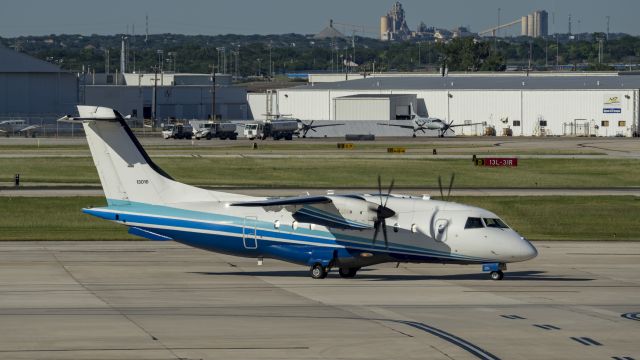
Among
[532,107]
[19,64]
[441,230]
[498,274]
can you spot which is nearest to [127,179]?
[441,230]

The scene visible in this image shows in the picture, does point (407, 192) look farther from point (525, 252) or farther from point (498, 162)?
point (525, 252)

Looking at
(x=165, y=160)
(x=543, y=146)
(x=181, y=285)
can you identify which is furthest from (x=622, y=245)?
(x=543, y=146)

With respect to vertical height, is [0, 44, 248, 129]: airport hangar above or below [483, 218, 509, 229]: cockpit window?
above

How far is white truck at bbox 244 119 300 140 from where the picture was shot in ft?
455

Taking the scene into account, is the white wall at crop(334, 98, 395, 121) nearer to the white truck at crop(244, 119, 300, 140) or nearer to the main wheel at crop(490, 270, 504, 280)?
the white truck at crop(244, 119, 300, 140)

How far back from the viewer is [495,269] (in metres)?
38.1

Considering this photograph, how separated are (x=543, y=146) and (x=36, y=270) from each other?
84.8 metres

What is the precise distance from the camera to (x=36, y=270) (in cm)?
3919

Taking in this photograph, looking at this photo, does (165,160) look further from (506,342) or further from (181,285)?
(506,342)

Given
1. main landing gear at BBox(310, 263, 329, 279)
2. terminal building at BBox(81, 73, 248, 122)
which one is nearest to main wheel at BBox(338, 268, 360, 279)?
main landing gear at BBox(310, 263, 329, 279)

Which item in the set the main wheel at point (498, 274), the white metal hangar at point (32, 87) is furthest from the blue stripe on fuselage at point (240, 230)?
the white metal hangar at point (32, 87)

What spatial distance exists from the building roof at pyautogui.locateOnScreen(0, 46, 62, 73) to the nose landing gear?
130166mm

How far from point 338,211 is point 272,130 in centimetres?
10167

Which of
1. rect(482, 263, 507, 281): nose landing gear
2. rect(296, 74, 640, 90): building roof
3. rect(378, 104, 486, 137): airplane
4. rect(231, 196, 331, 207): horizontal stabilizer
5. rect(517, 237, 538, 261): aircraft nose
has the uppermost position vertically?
rect(296, 74, 640, 90): building roof
